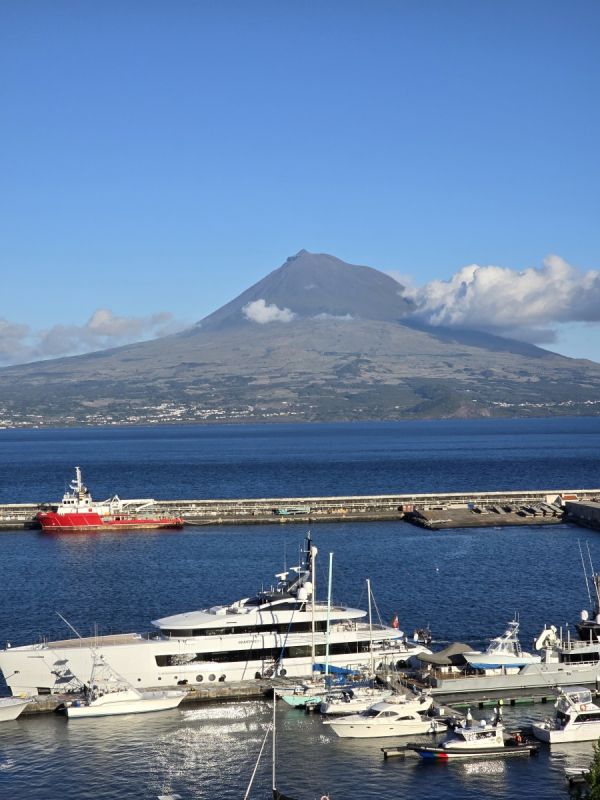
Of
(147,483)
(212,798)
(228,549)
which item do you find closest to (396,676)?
(212,798)

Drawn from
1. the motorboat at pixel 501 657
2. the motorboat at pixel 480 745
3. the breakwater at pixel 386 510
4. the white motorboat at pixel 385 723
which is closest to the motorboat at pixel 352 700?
the white motorboat at pixel 385 723

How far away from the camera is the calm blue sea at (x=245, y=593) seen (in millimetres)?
28125

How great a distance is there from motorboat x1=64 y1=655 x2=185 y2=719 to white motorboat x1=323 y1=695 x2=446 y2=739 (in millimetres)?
5585

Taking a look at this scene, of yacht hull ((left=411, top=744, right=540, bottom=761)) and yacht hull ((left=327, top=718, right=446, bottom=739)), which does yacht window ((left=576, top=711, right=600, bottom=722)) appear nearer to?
yacht hull ((left=411, top=744, right=540, bottom=761))

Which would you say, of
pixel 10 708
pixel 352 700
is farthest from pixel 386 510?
pixel 10 708

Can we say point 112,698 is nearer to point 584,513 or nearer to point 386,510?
point 584,513

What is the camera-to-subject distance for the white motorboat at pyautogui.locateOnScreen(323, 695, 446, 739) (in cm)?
3128

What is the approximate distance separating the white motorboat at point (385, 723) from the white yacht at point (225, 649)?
4363 millimetres

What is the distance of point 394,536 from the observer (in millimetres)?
73625

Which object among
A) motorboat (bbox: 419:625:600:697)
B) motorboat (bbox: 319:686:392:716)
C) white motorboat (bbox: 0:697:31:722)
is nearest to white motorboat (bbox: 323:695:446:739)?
motorboat (bbox: 319:686:392:716)

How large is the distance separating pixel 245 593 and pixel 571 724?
23082 millimetres

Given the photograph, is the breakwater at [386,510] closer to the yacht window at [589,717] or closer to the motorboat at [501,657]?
the motorboat at [501,657]

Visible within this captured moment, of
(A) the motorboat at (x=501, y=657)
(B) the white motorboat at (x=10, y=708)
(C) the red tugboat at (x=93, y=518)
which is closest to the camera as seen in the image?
(B) the white motorboat at (x=10, y=708)

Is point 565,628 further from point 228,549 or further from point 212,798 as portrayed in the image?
point 228,549
